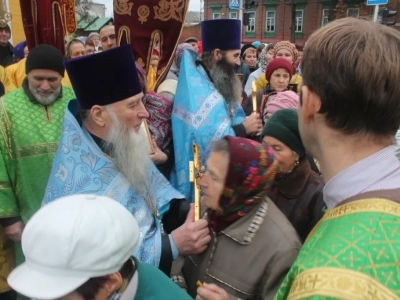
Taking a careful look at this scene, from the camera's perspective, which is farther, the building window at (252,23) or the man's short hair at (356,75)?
the building window at (252,23)

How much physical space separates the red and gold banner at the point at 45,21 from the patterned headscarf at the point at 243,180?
2.59 m

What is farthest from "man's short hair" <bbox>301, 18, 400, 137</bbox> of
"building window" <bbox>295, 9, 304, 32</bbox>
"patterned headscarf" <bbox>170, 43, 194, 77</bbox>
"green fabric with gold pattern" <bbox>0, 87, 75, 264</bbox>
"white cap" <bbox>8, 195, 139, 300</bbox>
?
"building window" <bbox>295, 9, 304, 32</bbox>

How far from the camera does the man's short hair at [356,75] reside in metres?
0.95

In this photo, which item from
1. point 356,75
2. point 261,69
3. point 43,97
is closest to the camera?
point 356,75

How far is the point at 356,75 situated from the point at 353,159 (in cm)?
20

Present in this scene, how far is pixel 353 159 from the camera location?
39.5 inches

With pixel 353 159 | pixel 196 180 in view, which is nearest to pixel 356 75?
pixel 353 159

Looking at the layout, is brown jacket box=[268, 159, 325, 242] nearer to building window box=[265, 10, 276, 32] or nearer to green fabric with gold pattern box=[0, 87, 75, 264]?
green fabric with gold pattern box=[0, 87, 75, 264]

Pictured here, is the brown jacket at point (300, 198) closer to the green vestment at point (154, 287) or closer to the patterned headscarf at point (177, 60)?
the green vestment at point (154, 287)

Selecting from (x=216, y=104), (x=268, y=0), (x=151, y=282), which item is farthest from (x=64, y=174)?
(x=268, y=0)

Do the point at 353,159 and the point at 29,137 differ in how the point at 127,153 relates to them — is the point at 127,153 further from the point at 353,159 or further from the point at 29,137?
the point at 353,159

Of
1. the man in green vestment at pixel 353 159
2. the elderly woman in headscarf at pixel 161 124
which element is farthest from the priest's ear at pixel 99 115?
the man in green vestment at pixel 353 159

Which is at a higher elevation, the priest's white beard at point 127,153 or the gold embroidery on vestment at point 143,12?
the gold embroidery on vestment at point 143,12

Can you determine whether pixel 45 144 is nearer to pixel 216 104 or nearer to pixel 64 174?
pixel 64 174
